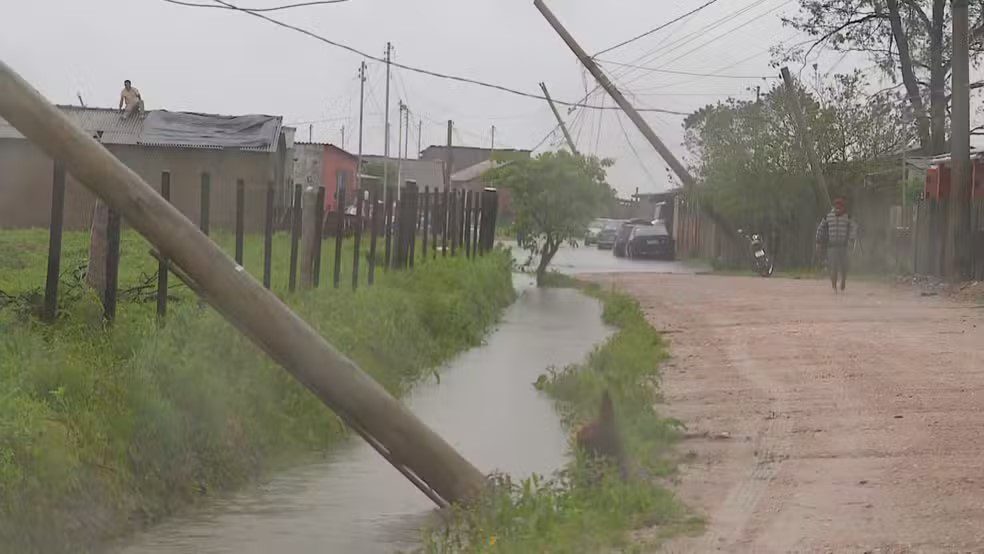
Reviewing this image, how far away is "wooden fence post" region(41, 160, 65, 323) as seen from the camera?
29.2 ft

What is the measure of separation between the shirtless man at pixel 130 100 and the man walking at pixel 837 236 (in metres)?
16.3

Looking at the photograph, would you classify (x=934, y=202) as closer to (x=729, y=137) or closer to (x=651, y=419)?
(x=729, y=137)

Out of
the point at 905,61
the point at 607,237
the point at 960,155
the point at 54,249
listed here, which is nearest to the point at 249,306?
the point at 54,249

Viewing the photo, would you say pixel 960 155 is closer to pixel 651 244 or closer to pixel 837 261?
pixel 837 261

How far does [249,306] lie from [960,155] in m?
17.8

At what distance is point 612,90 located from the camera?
31.9 meters

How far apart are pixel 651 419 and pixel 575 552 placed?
3.36 metres

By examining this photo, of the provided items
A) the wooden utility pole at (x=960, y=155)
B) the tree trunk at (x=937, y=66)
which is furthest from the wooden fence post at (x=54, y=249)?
the tree trunk at (x=937, y=66)

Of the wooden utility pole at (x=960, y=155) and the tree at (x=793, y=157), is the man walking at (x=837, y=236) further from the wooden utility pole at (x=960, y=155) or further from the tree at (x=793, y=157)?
the tree at (x=793, y=157)

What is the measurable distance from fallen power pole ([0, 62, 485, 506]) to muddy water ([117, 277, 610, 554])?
1.56 feet

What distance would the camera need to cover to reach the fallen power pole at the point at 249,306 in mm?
6824

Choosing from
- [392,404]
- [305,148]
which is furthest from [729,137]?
[392,404]

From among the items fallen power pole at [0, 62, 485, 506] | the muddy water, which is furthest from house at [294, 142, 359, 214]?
fallen power pole at [0, 62, 485, 506]

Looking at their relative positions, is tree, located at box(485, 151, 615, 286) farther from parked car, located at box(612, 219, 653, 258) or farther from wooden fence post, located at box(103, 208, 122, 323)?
wooden fence post, located at box(103, 208, 122, 323)
